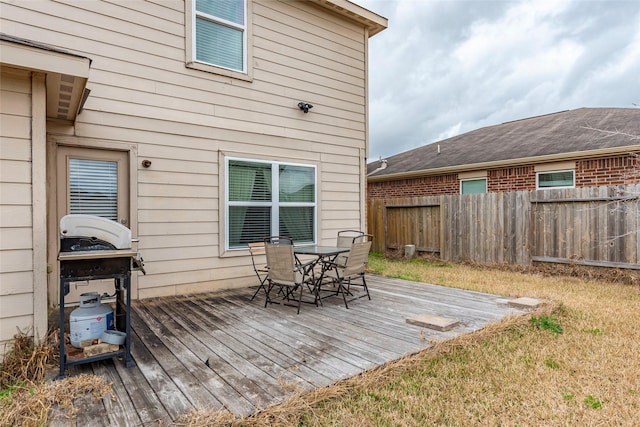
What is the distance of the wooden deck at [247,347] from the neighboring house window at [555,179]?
5.38 meters

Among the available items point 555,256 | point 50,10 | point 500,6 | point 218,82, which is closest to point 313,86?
point 218,82

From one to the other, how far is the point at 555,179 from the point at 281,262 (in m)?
7.97

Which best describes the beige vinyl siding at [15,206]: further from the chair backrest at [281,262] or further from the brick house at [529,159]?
the brick house at [529,159]

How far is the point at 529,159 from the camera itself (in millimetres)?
8945

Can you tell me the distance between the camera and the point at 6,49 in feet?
8.37

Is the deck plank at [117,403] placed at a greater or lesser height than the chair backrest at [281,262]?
lesser

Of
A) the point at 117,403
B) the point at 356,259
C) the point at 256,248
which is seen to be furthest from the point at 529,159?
the point at 117,403

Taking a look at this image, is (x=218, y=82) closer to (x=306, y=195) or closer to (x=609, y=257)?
(x=306, y=195)

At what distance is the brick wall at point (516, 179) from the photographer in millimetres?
7625

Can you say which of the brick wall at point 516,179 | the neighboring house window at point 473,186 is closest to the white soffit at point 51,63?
the brick wall at point 516,179

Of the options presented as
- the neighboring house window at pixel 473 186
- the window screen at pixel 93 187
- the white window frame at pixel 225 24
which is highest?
the white window frame at pixel 225 24

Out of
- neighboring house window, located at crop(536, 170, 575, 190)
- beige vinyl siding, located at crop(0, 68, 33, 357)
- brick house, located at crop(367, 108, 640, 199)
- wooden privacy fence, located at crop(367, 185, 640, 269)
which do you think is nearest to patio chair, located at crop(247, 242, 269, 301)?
beige vinyl siding, located at crop(0, 68, 33, 357)

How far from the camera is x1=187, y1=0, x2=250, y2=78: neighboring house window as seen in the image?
5234 mm

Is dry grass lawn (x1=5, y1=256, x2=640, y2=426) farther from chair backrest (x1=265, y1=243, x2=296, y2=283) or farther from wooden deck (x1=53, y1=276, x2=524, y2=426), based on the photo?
chair backrest (x1=265, y1=243, x2=296, y2=283)
